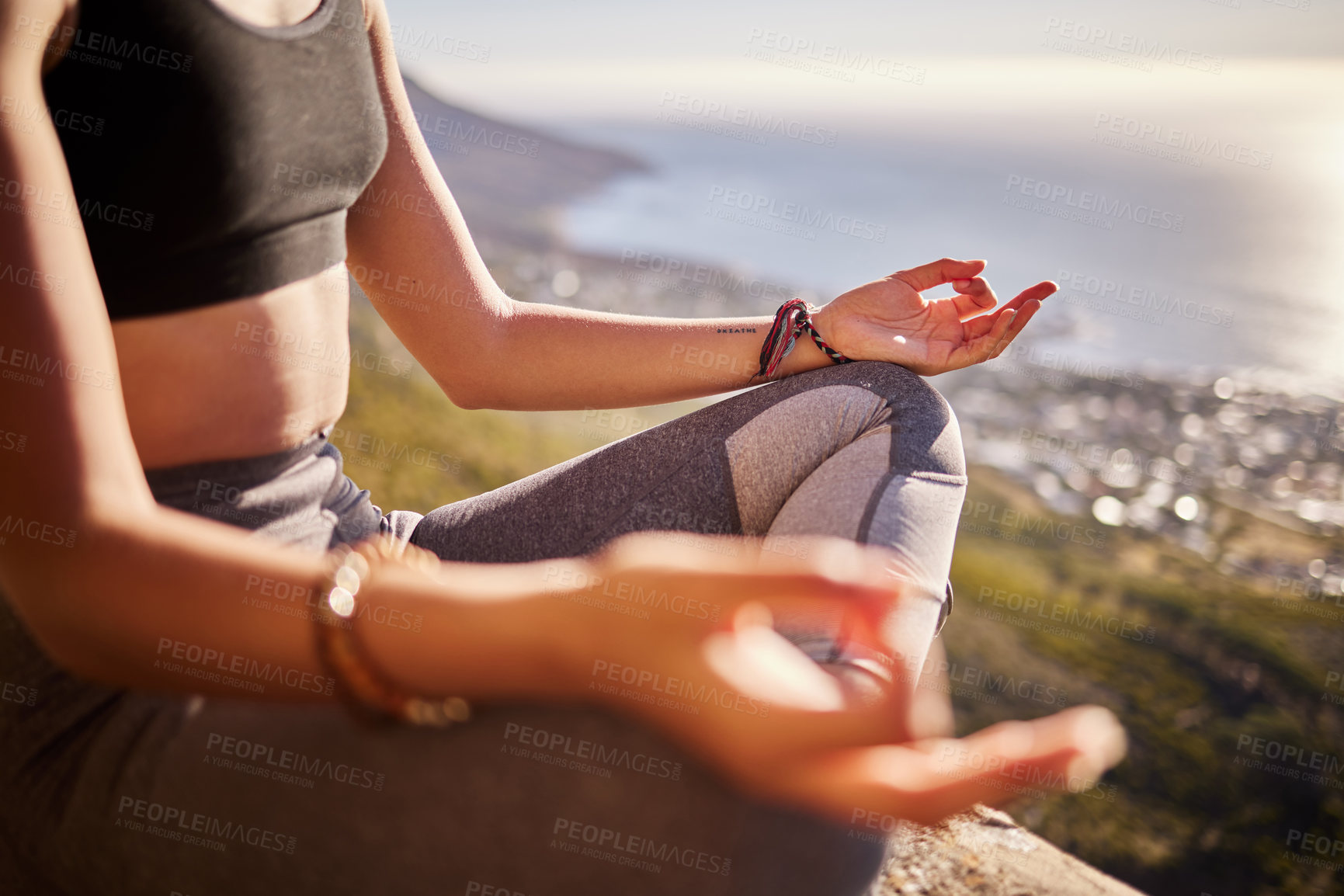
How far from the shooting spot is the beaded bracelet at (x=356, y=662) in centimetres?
68

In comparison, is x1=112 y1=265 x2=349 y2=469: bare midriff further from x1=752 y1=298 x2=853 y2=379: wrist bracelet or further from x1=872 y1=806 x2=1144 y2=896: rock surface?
x1=872 y1=806 x2=1144 y2=896: rock surface

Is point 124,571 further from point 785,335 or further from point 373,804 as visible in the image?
point 785,335

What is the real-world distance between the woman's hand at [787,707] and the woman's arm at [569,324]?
92cm

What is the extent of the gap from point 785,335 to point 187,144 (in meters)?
0.97

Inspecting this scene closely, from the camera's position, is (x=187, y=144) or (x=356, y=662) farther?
(x=187, y=144)

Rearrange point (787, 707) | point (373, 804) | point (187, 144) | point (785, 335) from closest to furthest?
point (787, 707)
point (373, 804)
point (187, 144)
point (785, 335)

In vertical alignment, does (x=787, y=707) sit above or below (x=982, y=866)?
above

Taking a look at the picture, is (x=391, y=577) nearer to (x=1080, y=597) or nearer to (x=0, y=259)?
(x=0, y=259)

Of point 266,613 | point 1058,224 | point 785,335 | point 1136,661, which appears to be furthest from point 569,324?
point 1058,224

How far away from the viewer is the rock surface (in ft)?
5.32

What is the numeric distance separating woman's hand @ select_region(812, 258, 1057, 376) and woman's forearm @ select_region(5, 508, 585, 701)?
98cm

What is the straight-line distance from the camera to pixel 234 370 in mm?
1108

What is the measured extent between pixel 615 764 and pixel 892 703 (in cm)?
24

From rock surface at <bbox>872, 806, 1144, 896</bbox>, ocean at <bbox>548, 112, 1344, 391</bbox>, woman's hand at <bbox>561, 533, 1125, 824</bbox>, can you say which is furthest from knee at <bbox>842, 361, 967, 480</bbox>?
ocean at <bbox>548, 112, 1344, 391</bbox>
